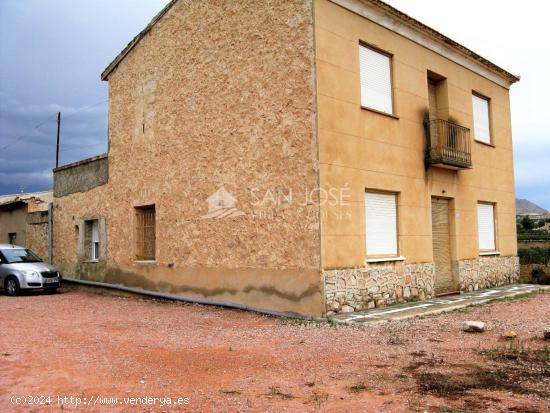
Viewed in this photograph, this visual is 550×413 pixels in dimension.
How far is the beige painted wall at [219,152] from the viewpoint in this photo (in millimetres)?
10742

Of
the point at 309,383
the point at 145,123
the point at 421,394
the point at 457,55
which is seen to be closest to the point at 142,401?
the point at 309,383

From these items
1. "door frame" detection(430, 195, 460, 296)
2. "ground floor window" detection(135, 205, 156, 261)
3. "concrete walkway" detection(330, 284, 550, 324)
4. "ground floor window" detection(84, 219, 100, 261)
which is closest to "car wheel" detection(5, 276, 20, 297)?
"ground floor window" detection(84, 219, 100, 261)

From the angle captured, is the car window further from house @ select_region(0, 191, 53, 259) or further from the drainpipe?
house @ select_region(0, 191, 53, 259)

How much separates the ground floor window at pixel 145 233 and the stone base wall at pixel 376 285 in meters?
6.76

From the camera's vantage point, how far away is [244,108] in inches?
475

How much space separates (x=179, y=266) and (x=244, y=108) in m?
4.61

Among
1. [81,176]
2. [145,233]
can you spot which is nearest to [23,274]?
[145,233]

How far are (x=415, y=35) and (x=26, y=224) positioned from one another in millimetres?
16688

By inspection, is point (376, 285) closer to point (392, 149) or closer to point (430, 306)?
point (430, 306)

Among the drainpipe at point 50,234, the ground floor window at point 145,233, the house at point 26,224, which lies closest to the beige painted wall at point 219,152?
the ground floor window at point 145,233

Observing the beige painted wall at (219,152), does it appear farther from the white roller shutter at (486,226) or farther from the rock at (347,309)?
the white roller shutter at (486,226)

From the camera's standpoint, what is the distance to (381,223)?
39.0 ft

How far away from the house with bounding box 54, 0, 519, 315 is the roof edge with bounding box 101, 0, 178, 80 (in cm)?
6

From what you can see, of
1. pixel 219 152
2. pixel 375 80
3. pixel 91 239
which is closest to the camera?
pixel 375 80
